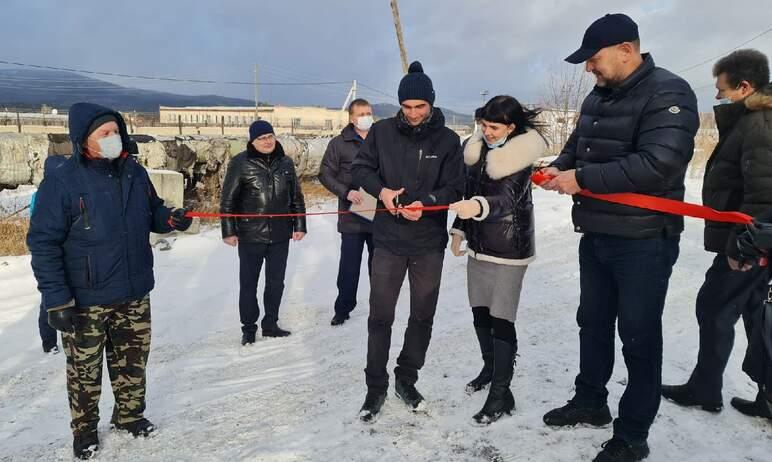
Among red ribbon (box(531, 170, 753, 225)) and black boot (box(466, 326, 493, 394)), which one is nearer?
red ribbon (box(531, 170, 753, 225))

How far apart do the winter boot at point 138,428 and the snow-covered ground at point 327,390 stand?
0.05 meters

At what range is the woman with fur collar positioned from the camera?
2.85 meters

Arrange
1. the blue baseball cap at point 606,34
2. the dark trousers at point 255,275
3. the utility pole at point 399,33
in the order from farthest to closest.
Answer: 1. the utility pole at point 399,33
2. the dark trousers at point 255,275
3. the blue baseball cap at point 606,34

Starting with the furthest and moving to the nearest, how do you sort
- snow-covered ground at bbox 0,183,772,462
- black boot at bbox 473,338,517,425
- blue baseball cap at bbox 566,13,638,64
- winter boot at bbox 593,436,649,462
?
black boot at bbox 473,338,517,425, snow-covered ground at bbox 0,183,772,462, winter boot at bbox 593,436,649,462, blue baseball cap at bbox 566,13,638,64

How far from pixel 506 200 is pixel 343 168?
250cm

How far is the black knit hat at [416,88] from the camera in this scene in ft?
9.59

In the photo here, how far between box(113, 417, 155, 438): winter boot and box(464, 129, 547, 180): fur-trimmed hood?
2.55 metres

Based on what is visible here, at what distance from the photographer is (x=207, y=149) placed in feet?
38.0

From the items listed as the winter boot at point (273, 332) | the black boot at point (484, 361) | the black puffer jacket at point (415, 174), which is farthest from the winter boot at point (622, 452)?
the winter boot at point (273, 332)

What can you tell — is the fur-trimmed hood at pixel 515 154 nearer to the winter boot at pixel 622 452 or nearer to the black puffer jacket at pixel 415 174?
the black puffer jacket at pixel 415 174

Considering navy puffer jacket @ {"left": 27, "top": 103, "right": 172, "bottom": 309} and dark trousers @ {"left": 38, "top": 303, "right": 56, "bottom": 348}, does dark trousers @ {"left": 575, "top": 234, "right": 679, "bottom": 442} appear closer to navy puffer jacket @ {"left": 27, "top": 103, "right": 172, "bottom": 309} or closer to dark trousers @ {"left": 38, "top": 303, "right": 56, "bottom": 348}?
navy puffer jacket @ {"left": 27, "top": 103, "right": 172, "bottom": 309}

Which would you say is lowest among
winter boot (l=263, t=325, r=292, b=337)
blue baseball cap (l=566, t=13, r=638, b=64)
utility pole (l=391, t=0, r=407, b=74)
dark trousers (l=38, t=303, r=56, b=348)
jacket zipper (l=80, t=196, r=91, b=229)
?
winter boot (l=263, t=325, r=292, b=337)

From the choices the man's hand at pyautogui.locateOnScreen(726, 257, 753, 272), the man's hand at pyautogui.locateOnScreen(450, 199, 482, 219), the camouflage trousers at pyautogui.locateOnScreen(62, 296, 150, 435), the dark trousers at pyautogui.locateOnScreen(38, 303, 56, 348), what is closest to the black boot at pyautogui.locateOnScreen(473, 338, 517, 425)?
the man's hand at pyautogui.locateOnScreen(450, 199, 482, 219)

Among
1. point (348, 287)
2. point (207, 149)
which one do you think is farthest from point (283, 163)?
point (207, 149)
